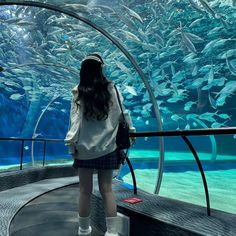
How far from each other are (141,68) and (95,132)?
523 inches

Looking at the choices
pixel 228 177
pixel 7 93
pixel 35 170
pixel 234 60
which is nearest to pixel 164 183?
pixel 228 177

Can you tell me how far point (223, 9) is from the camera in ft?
84.2

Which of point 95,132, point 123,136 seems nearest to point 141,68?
point 123,136

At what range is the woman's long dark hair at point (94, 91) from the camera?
71.0 inches

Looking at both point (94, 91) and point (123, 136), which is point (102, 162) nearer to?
point (123, 136)

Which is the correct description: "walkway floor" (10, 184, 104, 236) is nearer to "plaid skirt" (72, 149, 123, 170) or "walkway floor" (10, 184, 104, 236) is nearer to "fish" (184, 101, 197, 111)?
"plaid skirt" (72, 149, 123, 170)

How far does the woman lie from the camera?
1798 mm

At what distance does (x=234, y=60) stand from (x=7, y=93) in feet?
96.6

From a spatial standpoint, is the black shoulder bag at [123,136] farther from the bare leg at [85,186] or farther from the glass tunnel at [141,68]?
the glass tunnel at [141,68]

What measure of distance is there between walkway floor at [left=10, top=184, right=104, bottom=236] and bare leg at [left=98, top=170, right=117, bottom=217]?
1.79ft

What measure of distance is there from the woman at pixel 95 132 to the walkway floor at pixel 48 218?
22.9 inches

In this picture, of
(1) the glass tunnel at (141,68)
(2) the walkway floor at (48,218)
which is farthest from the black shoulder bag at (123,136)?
(1) the glass tunnel at (141,68)

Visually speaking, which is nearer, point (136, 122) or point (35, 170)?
point (35, 170)

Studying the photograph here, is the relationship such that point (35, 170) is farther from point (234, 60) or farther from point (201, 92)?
point (201, 92)
